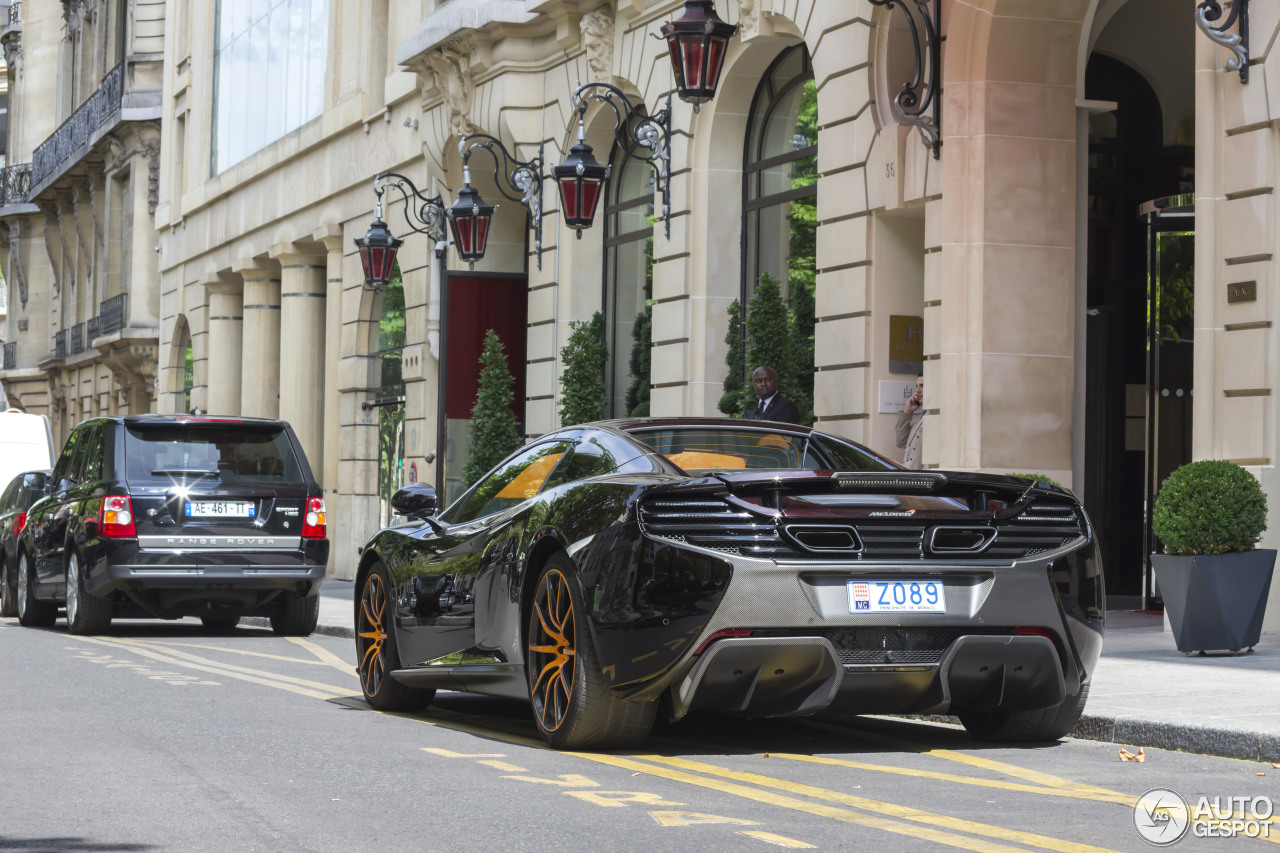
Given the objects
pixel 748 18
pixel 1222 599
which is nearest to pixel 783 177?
pixel 748 18

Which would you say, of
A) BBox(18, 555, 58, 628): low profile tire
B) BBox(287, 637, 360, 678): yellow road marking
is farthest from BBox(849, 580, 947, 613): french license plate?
BBox(18, 555, 58, 628): low profile tire

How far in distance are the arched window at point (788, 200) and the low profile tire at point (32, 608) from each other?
6666 mm

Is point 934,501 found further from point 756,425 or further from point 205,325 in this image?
point 205,325

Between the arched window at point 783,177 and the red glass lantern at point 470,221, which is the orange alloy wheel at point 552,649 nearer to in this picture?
the arched window at point 783,177

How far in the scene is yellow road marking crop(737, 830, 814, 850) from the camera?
5527mm

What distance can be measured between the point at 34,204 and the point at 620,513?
52.8 meters

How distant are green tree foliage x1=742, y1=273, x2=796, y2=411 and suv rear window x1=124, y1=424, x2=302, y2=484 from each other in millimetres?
4507

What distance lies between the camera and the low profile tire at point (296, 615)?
1619 cm

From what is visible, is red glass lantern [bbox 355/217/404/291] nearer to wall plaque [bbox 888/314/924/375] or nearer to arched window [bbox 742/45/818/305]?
arched window [bbox 742/45/818/305]

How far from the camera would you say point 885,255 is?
1691 centimetres

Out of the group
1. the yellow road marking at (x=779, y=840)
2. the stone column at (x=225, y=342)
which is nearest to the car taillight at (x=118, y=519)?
the yellow road marking at (x=779, y=840)

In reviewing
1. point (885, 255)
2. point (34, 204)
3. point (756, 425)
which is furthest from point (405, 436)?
point (34, 204)

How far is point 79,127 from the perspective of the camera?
166 feet

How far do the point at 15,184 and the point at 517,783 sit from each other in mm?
54898
